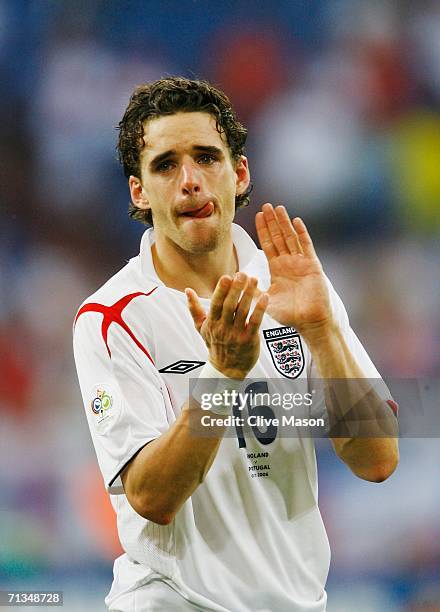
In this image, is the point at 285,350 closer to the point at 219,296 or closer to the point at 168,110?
the point at 219,296

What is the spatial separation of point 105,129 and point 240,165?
16.7 inches

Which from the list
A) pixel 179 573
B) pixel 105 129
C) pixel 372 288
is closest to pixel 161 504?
pixel 179 573

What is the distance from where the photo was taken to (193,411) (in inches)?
51.3

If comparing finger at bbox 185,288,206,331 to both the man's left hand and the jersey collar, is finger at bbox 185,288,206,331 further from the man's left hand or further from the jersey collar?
the jersey collar

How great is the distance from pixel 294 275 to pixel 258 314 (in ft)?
0.96

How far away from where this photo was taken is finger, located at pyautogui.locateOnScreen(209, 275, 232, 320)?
→ 121 cm

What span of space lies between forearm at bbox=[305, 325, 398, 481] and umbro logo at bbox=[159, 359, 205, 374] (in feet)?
0.71

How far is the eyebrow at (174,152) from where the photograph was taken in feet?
5.34

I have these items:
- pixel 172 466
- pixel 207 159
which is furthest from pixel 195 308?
pixel 207 159

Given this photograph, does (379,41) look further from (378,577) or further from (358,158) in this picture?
(378,577)

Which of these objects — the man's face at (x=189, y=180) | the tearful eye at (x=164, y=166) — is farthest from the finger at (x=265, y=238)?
the tearful eye at (x=164, y=166)

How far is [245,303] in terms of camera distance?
1.23 metres

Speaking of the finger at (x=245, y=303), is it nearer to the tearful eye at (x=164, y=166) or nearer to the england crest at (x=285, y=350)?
the england crest at (x=285, y=350)

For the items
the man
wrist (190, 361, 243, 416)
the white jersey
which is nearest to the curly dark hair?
the man
